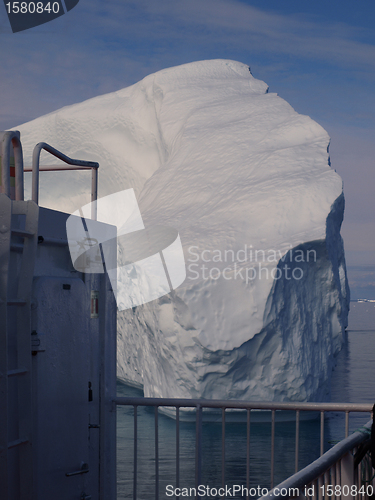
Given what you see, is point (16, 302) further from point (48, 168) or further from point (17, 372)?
point (48, 168)

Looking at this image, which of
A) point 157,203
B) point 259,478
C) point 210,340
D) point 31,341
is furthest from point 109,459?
point 157,203

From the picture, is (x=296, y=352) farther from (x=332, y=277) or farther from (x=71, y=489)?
(x=71, y=489)

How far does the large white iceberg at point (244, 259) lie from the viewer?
7602 mm

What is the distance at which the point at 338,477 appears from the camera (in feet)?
5.72

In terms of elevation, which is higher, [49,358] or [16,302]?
[16,302]

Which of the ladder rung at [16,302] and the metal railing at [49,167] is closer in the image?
the ladder rung at [16,302]

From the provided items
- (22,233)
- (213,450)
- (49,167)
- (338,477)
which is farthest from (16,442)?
(213,450)

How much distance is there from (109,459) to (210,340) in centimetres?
448

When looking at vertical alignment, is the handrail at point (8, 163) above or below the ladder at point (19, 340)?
above

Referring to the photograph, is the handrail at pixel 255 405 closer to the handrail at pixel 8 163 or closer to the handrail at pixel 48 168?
the handrail at pixel 48 168
